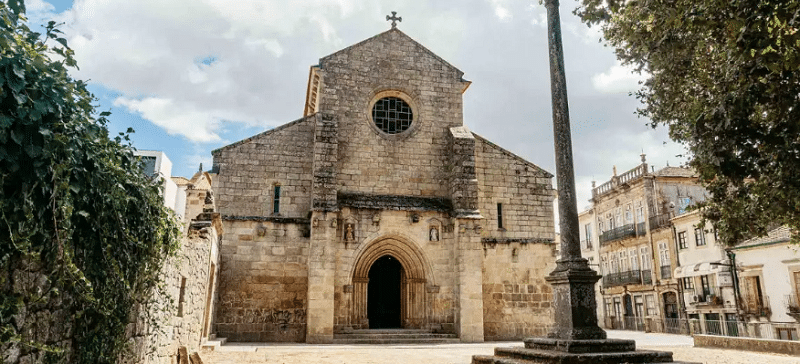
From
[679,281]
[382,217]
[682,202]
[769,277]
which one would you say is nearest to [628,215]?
[682,202]

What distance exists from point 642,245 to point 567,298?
23949 millimetres

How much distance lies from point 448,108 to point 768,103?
10.9 m

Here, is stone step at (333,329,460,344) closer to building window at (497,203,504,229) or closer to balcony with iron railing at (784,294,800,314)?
building window at (497,203,504,229)

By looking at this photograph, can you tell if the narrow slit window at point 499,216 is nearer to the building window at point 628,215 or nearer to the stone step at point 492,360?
the stone step at point 492,360

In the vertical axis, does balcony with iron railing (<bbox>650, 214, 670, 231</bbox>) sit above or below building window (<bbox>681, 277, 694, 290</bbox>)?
above

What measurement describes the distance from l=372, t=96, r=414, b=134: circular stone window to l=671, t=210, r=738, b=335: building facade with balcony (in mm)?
12927

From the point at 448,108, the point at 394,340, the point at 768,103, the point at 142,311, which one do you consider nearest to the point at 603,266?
the point at 448,108

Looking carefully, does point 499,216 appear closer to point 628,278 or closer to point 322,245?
point 322,245

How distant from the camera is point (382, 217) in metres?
14.4

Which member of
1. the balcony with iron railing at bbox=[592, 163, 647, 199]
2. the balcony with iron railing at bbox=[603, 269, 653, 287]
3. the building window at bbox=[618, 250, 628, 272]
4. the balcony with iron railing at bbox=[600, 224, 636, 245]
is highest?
the balcony with iron railing at bbox=[592, 163, 647, 199]

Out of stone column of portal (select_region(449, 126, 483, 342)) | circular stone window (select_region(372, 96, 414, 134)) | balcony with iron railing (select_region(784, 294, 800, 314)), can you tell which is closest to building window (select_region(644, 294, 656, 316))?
balcony with iron railing (select_region(784, 294, 800, 314))

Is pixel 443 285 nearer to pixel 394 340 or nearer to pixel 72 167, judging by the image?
pixel 394 340

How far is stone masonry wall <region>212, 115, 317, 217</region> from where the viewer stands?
14.3 meters

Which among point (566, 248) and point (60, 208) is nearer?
point (60, 208)
